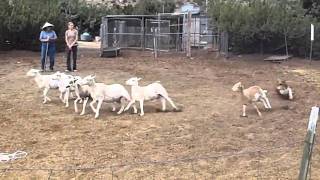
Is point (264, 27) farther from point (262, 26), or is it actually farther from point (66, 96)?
point (66, 96)

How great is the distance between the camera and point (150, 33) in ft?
83.1

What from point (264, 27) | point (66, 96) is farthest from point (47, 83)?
point (264, 27)

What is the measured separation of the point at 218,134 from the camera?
10508 millimetres

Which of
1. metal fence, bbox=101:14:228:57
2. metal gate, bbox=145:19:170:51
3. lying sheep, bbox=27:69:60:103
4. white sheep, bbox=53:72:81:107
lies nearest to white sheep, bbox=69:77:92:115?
white sheep, bbox=53:72:81:107

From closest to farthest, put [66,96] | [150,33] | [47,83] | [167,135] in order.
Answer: [167,135]
[66,96]
[47,83]
[150,33]

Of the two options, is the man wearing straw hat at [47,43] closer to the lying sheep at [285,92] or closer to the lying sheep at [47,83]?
the lying sheep at [47,83]

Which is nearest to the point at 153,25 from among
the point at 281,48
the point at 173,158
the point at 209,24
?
the point at 209,24

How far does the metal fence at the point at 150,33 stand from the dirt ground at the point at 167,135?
25.0 ft

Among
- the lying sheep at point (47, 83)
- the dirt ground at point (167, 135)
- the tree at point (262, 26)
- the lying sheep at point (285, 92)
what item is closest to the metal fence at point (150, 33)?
the tree at point (262, 26)

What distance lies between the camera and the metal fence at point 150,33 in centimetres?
2486

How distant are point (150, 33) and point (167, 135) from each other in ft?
49.9

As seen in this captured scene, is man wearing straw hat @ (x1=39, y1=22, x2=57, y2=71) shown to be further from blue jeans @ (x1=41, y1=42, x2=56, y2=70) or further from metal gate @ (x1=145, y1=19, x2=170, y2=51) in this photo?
metal gate @ (x1=145, y1=19, x2=170, y2=51)

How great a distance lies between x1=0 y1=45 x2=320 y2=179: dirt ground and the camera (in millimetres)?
8570

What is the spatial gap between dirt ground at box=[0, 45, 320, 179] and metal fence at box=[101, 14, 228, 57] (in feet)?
25.0
